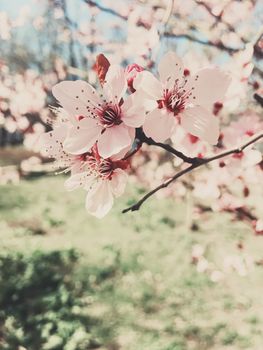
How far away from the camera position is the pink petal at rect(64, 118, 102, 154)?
1.06m

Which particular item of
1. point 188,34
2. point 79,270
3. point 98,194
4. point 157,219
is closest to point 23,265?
point 79,270

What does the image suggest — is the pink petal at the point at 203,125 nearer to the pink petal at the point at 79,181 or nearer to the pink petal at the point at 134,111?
the pink petal at the point at 134,111

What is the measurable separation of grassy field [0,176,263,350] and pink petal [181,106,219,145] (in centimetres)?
352

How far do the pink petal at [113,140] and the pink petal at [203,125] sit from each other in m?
0.18

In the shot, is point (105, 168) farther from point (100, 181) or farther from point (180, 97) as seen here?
A: point (180, 97)

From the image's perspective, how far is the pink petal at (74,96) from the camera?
111cm

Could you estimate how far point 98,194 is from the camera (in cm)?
123

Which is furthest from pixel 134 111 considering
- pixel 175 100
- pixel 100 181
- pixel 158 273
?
pixel 158 273

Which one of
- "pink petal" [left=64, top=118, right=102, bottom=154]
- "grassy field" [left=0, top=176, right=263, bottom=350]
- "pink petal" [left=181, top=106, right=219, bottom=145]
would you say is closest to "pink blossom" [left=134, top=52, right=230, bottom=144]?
"pink petal" [left=181, top=106, right=219, bottom=145]

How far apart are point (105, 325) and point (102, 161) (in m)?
3.91

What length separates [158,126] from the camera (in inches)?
43.1

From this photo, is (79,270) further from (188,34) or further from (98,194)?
(98,194)

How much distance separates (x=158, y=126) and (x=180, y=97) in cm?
13

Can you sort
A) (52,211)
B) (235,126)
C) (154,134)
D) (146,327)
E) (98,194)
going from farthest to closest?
(52,211)
(146,327)
(235,126)
(98,194)
(154,134)
